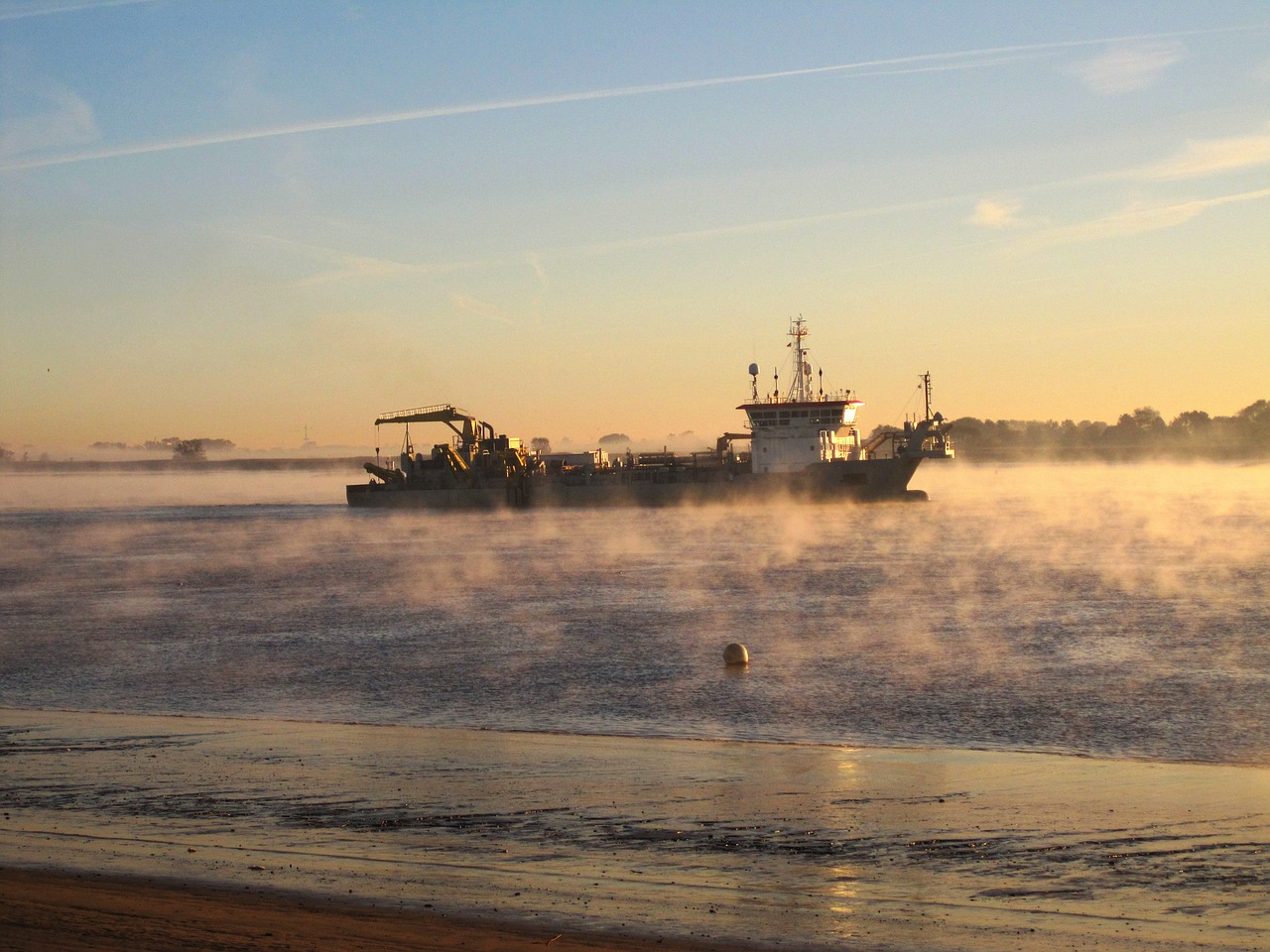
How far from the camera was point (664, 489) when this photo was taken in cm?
9175

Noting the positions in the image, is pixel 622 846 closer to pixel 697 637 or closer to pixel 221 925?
pixel 221 925

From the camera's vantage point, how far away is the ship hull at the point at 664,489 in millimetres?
80562

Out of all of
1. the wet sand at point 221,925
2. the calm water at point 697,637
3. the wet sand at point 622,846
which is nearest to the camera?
the wet sand at point 221,925

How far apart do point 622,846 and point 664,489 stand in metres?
81.9

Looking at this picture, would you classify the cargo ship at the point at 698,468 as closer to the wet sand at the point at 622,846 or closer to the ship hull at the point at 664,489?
the ship hull at the point at 664,489

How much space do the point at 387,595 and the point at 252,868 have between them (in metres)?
25.4

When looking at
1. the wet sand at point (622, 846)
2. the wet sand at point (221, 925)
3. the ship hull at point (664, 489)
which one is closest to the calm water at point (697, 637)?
the wet sand at point (622, 846)

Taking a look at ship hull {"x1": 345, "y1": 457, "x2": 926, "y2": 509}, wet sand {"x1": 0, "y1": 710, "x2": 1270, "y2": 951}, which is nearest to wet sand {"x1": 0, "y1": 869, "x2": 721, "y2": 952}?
wet sand {"x1": 0, "y1": 710, "x2": 1270, "y2": 951}

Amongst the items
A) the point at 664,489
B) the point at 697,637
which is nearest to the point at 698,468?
the point at 664,489

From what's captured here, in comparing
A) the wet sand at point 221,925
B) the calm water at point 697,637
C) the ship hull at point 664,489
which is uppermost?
the ship hull at point 664,489

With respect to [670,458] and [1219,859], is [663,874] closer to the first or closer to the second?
[1219,859]

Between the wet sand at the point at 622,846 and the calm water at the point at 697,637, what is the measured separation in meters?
1.98

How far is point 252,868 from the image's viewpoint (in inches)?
361

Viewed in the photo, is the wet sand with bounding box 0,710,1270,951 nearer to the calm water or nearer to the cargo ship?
the calm water
